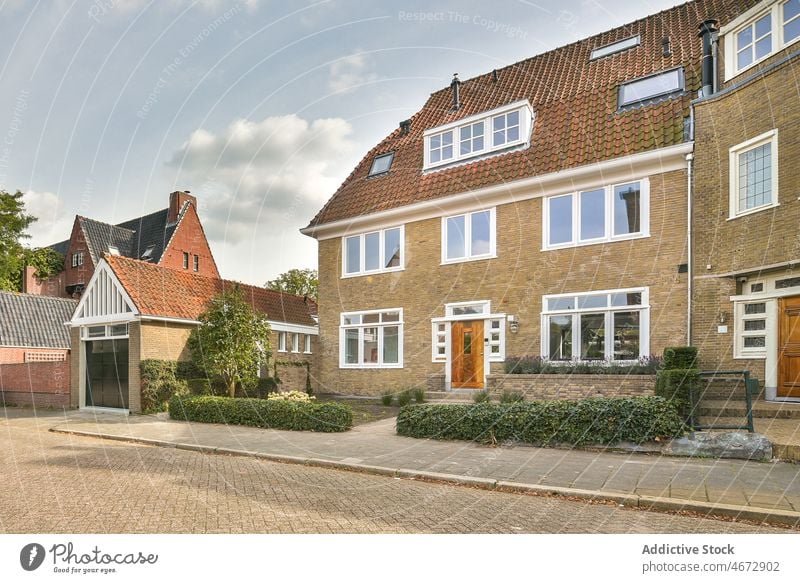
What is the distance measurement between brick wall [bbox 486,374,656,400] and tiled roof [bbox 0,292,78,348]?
24403 millimetres

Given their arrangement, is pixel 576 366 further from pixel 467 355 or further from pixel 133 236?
pixel 133 236

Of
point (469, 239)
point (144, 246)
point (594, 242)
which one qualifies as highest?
point (144, 246)

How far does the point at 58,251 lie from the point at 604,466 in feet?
155

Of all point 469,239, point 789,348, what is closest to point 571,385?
point 789,348

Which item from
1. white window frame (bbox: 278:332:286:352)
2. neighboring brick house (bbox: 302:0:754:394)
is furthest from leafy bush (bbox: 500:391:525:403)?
white window frame (bbox: 278:332:286:352)

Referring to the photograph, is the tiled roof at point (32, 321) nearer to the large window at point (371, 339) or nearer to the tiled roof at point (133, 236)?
the tiled roof at point (133, 236)

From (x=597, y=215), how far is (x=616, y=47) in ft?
25.0

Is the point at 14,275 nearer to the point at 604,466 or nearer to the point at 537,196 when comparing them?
the point at 537,196

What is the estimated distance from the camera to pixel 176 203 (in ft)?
123

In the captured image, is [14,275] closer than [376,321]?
No

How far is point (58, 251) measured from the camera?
42.8m

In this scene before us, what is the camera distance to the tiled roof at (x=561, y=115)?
589 inches

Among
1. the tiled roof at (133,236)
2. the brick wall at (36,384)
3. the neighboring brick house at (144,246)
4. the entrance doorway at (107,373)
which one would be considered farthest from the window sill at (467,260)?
the tiled roof at (133,236)

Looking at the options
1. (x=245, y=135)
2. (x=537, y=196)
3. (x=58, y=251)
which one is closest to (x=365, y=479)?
(x=245, y=135)
